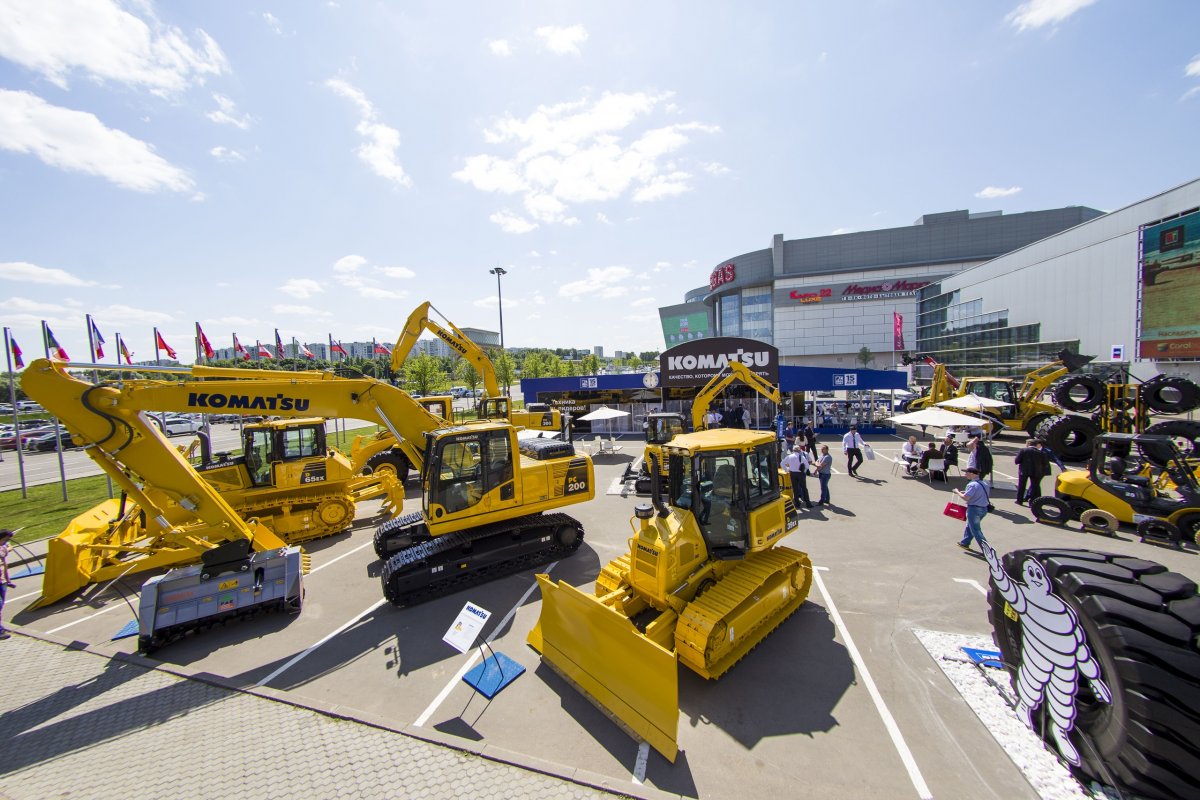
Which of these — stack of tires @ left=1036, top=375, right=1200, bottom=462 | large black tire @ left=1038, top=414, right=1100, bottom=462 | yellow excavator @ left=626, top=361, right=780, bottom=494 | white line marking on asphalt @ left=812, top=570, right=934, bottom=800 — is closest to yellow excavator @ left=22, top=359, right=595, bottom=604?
white line marking on asphalt @ left=812, top=570, right=934, bottom=800

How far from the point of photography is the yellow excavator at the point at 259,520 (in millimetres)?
6051

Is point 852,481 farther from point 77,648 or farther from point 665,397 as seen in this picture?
point 77,648

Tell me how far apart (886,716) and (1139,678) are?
2187mm

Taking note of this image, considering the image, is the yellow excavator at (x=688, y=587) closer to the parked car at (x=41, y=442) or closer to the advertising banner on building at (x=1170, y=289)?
the advertising banner on building at (x=1170, y=289)

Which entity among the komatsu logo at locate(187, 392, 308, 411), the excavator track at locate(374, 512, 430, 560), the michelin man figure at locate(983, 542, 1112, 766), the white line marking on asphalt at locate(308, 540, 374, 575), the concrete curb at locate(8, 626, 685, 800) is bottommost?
the white line marking on asphalt at locate(308, 540, 374, 575)

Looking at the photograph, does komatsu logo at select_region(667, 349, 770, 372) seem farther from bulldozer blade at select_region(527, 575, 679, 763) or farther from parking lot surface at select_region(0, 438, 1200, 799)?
bulldozer blade at select_region(527, 575, 679, 763)

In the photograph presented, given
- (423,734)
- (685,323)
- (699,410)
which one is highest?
(685,323)

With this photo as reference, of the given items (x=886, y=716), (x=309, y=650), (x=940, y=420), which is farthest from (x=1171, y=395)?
(x=309, y=650)

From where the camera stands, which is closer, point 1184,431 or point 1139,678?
point 1139,678

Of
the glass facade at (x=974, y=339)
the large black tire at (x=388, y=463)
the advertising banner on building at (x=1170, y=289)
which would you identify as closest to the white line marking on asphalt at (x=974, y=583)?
the large black tire at (x=388, y=463)

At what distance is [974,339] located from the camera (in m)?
42.4

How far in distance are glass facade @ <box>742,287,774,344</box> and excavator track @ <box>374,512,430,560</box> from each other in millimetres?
65239

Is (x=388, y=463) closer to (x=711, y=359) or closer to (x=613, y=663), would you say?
(x=613, y=663)

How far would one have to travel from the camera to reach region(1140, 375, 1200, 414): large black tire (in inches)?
448
